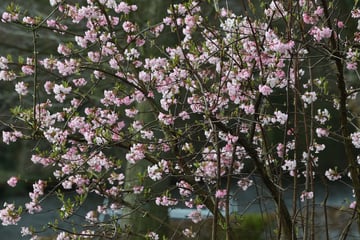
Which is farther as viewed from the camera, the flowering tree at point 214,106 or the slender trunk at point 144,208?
the slender trunk at point 144,208

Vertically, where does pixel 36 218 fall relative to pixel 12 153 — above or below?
below

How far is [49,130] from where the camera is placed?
356 cm

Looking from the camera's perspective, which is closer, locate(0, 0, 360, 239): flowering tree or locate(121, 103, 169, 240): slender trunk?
locate(0, 0, 360, 239): flowering tree

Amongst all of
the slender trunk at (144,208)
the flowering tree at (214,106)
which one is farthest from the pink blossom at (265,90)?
the slender trunk at (144,208)

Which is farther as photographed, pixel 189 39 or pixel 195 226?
pixel 195 226

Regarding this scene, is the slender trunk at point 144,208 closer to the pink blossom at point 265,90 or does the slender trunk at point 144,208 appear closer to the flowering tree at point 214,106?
the flowering tree at point 214,106

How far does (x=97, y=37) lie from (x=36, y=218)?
661cm

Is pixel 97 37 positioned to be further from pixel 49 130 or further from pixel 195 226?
pixel 195 226

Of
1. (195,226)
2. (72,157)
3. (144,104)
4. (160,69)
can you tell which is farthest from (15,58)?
(160,69)

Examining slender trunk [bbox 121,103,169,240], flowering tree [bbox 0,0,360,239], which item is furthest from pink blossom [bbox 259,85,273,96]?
slender trunk [bbox 121,103,169,240]

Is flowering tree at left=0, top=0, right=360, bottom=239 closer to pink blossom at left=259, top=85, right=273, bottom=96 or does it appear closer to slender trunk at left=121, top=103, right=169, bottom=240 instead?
pink blossom at left=259, top=85, right=273, bottom=96

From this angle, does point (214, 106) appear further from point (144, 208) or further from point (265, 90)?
point (144, 208)

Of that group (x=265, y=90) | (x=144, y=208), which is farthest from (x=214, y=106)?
(x=144, y=208)

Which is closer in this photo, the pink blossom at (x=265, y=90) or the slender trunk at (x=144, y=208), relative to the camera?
the pink blossom at (x=265, y=90)
